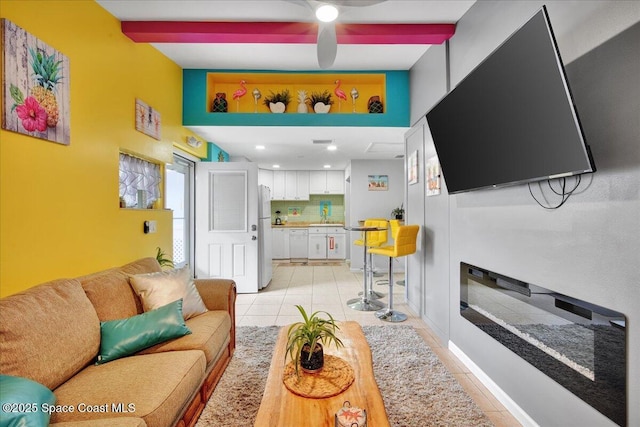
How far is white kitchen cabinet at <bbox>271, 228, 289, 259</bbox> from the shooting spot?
7.42 metres

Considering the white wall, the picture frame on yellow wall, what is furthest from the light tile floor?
the picture frame on yellow wall

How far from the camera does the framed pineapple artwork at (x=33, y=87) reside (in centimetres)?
155

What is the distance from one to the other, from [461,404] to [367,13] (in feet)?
10.3

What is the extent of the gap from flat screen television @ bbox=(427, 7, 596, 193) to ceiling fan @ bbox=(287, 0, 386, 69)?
80 cm

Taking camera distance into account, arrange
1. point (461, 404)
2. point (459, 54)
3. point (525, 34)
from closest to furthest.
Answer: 1. point (525, 34)
2. point (461, 404)
3. point (459, 54)

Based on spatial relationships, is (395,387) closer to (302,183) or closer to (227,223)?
(227,223)

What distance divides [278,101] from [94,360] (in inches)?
128

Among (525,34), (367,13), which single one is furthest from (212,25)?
(525,34)

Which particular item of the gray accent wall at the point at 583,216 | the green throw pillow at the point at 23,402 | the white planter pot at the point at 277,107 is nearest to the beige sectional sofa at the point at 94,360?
the green throw pillow at the point at 23,402

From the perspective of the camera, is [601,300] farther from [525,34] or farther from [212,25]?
[212,25]

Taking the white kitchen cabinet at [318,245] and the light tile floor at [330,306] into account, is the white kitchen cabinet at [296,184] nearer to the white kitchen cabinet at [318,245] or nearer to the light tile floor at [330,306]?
the white kitchen cabinet at [318,245]

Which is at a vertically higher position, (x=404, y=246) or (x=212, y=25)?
(x=212, y=25)

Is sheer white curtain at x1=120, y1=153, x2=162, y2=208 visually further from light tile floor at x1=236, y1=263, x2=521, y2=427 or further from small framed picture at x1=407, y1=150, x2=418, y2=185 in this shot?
small framed picture at x1=407, y1=150, x2=418, y2=185

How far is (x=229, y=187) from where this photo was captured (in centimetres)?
448
